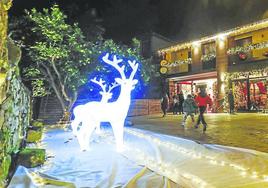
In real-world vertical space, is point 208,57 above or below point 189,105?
above

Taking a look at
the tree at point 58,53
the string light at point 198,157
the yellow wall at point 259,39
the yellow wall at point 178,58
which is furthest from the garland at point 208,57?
the string light at point 198,157

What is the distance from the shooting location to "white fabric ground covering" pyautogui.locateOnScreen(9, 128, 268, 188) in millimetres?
4148

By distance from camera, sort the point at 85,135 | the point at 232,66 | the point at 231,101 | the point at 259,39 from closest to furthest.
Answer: the point at 85,135
the point at 231,101
the point at 259,39
the point at 232,66

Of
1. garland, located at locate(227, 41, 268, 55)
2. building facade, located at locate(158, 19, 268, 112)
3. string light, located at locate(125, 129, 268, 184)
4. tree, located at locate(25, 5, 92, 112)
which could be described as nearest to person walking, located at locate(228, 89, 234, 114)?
building facade, located at locate(158, 19, 268, 112)

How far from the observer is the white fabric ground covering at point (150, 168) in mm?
4148

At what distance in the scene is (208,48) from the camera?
23422 mm

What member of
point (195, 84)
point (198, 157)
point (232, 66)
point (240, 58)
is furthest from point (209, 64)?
point (198, 157)

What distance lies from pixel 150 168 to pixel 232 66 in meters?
17.8

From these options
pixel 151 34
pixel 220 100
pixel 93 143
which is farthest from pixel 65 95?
pixel 151 34

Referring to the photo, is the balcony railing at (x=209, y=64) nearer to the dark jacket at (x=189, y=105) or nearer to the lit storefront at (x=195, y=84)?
the lit storefront at (x=195, y=84)

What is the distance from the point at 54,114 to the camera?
17.5 metres

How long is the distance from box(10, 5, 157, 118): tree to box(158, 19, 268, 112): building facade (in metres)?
8.90

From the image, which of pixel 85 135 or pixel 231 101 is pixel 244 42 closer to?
pixel 231 101

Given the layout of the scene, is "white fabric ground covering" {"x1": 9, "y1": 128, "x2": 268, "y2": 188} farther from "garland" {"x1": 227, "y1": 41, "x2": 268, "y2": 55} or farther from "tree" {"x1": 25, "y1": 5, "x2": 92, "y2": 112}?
"garland" {"x1": 227, "y1": 41, "x2": 268, "y2": 55}
